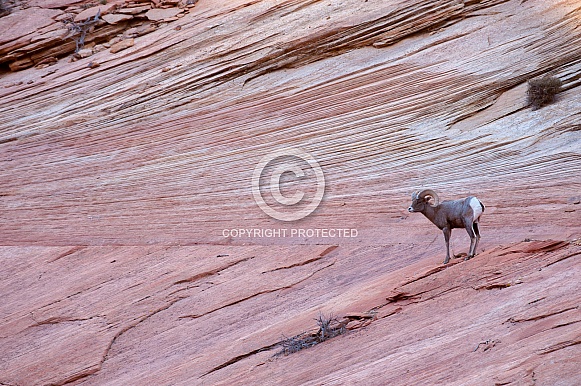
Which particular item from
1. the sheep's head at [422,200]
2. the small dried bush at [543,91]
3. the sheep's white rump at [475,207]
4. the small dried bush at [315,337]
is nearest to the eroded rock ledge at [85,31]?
the small dried bush at [543,91]

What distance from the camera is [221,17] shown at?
681 inches

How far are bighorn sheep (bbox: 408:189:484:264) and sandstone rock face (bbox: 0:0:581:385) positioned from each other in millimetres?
377

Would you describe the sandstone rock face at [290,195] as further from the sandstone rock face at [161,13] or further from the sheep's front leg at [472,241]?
the sandstone rock face at [161,13]

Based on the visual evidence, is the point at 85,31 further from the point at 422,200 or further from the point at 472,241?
the point at 472,241

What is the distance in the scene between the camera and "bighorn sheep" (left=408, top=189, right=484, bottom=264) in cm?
852

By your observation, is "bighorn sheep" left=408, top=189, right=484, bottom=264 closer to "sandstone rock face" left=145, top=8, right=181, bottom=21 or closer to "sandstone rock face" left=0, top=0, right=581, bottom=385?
"sandstone rock face" left=0, top=0, right=581, bottom=385

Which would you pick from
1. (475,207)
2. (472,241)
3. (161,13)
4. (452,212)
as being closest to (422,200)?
(452,212)

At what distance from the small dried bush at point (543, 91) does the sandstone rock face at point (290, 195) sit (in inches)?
7.1

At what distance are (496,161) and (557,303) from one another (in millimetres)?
5841

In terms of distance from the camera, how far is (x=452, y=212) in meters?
8.76

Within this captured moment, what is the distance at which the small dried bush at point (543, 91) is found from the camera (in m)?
13.0

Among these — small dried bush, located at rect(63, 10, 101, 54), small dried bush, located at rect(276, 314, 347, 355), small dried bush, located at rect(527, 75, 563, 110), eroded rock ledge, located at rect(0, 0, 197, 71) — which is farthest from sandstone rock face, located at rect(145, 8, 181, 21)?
small dried bush, located at rect(276, 314, 347, 355)

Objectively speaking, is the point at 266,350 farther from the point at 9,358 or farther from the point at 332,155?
the point at 332,155

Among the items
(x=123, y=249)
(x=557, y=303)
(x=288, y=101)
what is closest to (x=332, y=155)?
(x=288, y=101)
